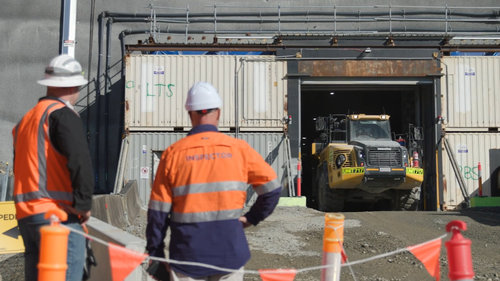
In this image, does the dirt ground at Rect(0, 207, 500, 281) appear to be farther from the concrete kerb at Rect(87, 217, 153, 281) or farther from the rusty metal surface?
the rusty metal surface

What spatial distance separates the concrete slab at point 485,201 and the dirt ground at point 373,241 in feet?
9.83

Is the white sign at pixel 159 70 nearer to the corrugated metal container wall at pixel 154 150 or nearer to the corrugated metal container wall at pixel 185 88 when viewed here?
the corrugated metal container wall at pixel 185 88

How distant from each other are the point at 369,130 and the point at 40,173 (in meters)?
15.1

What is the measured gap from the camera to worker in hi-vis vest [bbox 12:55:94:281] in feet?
11.0

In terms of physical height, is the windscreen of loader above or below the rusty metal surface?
below

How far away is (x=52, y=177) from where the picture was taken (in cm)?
339

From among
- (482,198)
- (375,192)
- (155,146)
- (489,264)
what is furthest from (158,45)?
(489,264)

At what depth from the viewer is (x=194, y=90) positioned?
3436 millimetres

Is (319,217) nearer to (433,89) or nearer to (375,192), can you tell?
(375,192)

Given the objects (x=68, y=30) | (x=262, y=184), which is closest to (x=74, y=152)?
(x=262, y=184)

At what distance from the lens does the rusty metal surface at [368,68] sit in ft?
67.8

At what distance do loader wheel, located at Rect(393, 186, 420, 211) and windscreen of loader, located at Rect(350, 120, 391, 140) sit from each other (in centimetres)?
174

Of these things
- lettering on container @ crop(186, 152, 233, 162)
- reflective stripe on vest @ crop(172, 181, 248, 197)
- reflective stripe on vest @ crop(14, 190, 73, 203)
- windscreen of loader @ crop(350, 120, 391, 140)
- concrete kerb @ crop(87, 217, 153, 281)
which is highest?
windscreen of loader @ crop(350, 120, 391, 140)

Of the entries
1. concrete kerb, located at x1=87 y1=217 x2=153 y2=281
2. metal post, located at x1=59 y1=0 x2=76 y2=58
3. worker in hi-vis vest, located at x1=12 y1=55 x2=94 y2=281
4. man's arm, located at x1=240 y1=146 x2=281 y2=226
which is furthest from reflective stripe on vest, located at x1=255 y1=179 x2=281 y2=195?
metal post, located at x1=59 y1=0 x2=76 y2=58
